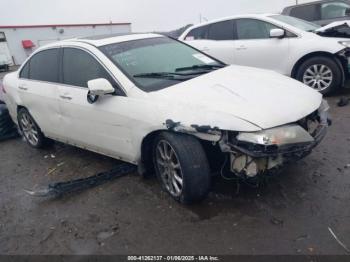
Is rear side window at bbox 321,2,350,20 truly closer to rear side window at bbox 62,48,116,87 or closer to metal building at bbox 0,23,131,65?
rear side window at bbox 62,48,116,87

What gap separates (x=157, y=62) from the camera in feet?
13.3

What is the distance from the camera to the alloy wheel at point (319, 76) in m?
6.44

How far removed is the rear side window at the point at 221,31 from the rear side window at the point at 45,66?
387 cm

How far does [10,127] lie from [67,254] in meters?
4.23

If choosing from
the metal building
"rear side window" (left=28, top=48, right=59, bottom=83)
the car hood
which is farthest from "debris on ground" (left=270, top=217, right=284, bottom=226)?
the metal building

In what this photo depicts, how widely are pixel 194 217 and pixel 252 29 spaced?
497 centimetres

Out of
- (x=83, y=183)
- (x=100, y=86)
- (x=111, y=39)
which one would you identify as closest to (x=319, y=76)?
(x=111, y=39)

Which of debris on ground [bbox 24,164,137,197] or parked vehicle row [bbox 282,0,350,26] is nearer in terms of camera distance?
debris on ground [bbox 24,164,137,197]

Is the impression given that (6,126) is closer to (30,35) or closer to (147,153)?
(147,153)

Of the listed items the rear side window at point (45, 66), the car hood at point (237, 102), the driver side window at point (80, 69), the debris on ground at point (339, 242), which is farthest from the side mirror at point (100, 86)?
the debris on ground at point (339, 242)

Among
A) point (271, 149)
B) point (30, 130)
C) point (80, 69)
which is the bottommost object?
point (30, 130)

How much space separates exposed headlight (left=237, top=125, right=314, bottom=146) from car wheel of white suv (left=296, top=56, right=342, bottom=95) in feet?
12.6

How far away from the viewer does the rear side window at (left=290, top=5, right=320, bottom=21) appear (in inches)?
391

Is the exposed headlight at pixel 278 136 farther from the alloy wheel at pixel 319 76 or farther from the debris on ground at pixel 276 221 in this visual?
the alloy wheel at pixel 319 76
